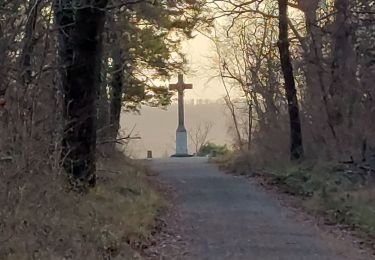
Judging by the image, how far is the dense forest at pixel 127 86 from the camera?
36.9 ft

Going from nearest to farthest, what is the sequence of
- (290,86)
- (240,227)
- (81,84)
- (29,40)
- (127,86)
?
(29,40)
(240,227)
(81,84)
(290,86)
(127,86)

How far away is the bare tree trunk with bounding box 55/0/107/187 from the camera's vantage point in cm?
1602

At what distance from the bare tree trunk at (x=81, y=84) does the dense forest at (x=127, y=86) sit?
0.02m

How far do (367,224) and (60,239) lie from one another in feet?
20.5

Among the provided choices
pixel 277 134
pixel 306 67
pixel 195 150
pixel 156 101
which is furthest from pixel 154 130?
pixel 306 67

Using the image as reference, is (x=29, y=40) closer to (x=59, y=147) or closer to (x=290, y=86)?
(x=59, y=147)

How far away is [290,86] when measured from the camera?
2680 cm

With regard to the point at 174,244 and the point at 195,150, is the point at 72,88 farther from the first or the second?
the point at 195,150

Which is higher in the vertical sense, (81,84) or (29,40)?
(29,40)

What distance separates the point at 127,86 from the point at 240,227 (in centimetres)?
1855

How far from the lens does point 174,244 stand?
13.4 m

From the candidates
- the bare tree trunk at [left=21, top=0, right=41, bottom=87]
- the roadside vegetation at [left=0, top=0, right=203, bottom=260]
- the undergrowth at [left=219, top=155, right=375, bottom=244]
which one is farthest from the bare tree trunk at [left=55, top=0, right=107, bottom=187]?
the undergrowth at [left=219, top=155, right=375, bottom=244]

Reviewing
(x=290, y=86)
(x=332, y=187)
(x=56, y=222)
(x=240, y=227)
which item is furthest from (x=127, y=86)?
(x=56, y=222)

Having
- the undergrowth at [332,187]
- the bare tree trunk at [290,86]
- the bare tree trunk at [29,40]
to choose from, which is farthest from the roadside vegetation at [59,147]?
the bare tree trunk at [290,86]
